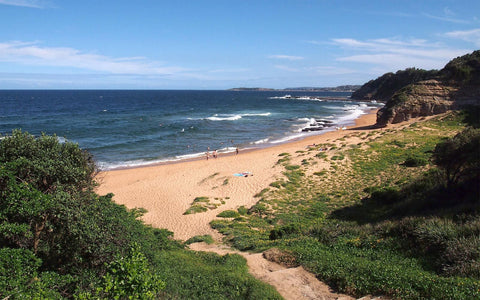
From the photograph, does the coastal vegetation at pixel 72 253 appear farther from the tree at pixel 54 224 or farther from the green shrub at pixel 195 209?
the green shrub at pixel 195 209

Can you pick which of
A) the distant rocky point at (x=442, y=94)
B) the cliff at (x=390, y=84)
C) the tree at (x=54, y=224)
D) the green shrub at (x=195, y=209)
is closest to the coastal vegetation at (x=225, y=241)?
the tree at (x=54, y=224)

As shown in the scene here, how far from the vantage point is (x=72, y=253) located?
7.67 meters

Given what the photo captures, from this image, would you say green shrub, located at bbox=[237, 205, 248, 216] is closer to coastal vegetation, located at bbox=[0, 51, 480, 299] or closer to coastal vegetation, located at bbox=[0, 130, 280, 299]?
coastal vegetation, located at bbox=[0, 51, 480, 299]

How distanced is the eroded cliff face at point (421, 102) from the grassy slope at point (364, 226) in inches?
549

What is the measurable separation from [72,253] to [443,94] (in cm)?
4455

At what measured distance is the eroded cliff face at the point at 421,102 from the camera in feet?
128

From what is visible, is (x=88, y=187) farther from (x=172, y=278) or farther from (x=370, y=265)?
(x=370, y=265)

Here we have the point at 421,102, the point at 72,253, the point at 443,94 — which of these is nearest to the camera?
the point at 72,253

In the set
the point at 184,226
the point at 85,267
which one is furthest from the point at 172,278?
the point at 184,226

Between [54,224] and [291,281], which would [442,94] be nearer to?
[291,281]

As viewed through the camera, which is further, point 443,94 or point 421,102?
point 421,102

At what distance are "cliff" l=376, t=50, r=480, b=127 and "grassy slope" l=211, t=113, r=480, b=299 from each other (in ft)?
46.1

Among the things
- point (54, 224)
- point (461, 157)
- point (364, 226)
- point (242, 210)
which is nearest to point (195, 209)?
point (242, 210)

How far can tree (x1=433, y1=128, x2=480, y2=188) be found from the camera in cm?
1291
